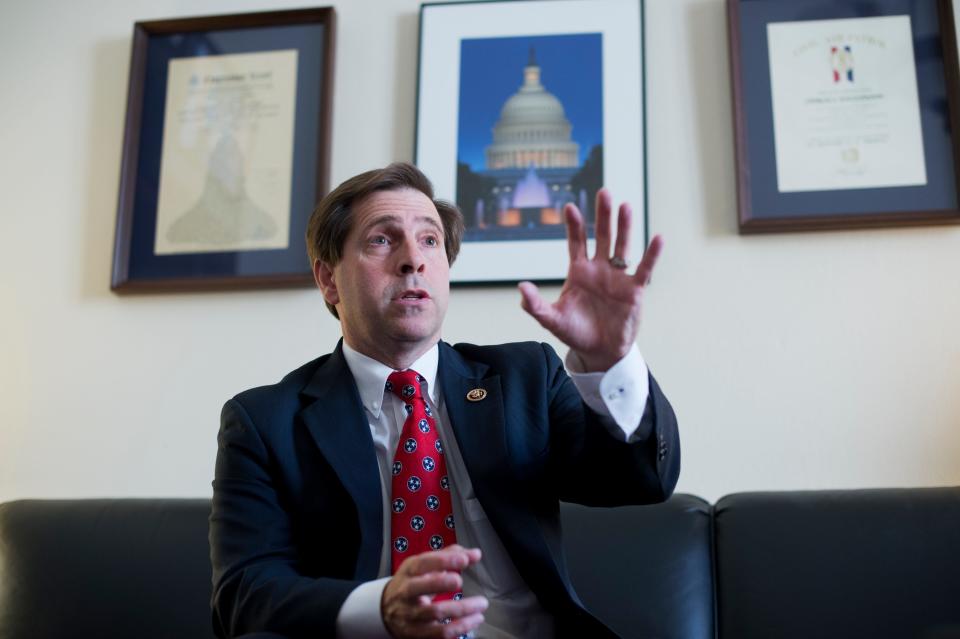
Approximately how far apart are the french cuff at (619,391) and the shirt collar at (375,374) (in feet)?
1.25

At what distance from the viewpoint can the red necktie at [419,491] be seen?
164 cm

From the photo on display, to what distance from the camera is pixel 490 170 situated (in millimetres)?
2602

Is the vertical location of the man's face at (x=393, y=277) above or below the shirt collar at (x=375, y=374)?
above

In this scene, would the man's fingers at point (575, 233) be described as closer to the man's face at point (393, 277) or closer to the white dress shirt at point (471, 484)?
the white dress shirt at point (471, 484)

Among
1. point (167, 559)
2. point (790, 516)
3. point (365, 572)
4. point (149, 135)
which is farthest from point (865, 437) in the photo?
point (149, 135)

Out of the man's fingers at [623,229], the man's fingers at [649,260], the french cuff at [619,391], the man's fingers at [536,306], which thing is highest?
the man's fingers at [623,229]

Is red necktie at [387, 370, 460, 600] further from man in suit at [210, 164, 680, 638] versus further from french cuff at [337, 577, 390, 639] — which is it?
french cuff at [337, 577, 390, 639]

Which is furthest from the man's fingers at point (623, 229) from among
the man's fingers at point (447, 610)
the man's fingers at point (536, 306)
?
the man's fingers at point (447, 610)

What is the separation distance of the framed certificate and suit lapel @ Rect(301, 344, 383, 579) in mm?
1166

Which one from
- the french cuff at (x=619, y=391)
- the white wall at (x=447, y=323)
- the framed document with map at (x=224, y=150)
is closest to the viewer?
the french cuff at (x=619, y=391)

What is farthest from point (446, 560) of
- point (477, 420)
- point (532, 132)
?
point (532, 132)

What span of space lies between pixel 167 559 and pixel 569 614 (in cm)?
107

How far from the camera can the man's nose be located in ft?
5.91

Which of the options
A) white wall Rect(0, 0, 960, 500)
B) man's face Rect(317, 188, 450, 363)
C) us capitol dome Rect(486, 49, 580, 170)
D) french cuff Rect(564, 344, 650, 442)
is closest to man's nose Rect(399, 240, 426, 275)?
man's face Rect(317, 188, 450, 363)
